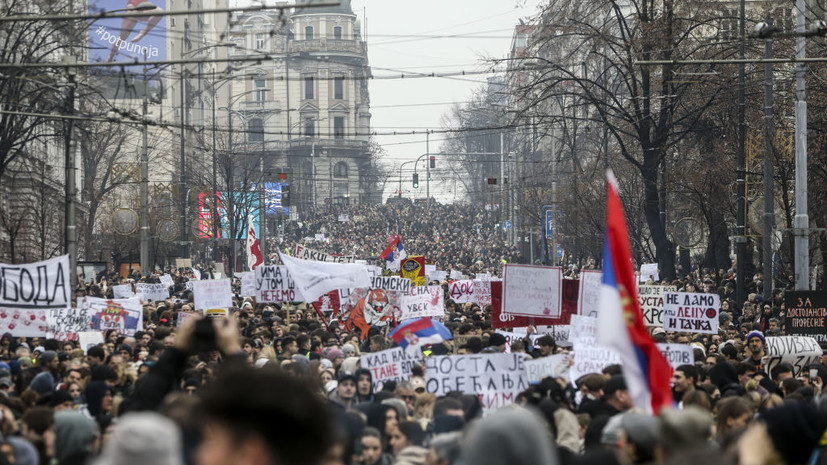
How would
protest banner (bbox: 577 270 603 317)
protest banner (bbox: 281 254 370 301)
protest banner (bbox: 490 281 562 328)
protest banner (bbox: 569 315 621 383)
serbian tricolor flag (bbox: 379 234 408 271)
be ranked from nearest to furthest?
protest banner (bbox: 569 315 621 383), protest banner (bbox: 577 270 603 317), protest banner (bbox: 490 281 562 328), protest banner (bbox: 281 254 370 301), serbian tricolor flag (bbox: 379 234 408 271)

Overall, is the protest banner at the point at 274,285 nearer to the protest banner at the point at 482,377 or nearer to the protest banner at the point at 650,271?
the protest banner at the point at 482,377

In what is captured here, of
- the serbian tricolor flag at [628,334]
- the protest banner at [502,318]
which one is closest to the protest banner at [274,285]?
the protest banner at [502,318]

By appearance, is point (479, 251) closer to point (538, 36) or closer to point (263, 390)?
point (538, 36)

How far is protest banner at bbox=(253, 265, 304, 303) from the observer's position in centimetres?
2072

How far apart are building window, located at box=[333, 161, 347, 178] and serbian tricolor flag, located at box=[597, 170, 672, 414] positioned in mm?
127071

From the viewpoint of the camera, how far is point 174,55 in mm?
77625

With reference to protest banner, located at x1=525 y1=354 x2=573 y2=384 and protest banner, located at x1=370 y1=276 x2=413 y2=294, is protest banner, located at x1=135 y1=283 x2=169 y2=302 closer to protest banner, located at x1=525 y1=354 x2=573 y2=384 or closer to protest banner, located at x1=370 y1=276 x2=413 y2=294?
protest banner, located at x1=370 y1=276 x2=413 y2=294

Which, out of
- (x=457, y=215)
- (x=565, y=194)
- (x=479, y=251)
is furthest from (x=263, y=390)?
(x=457, y=215)

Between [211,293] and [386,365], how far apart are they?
9377mm

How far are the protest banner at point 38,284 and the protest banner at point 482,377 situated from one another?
6.14 metres

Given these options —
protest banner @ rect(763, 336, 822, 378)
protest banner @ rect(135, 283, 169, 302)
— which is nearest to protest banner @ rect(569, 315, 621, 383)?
protest banner @ rect(763, 336, 822, 378)

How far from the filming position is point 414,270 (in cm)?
2477

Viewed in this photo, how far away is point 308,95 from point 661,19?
106497 mm

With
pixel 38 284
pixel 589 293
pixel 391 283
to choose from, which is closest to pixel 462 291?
pixel 391 283
